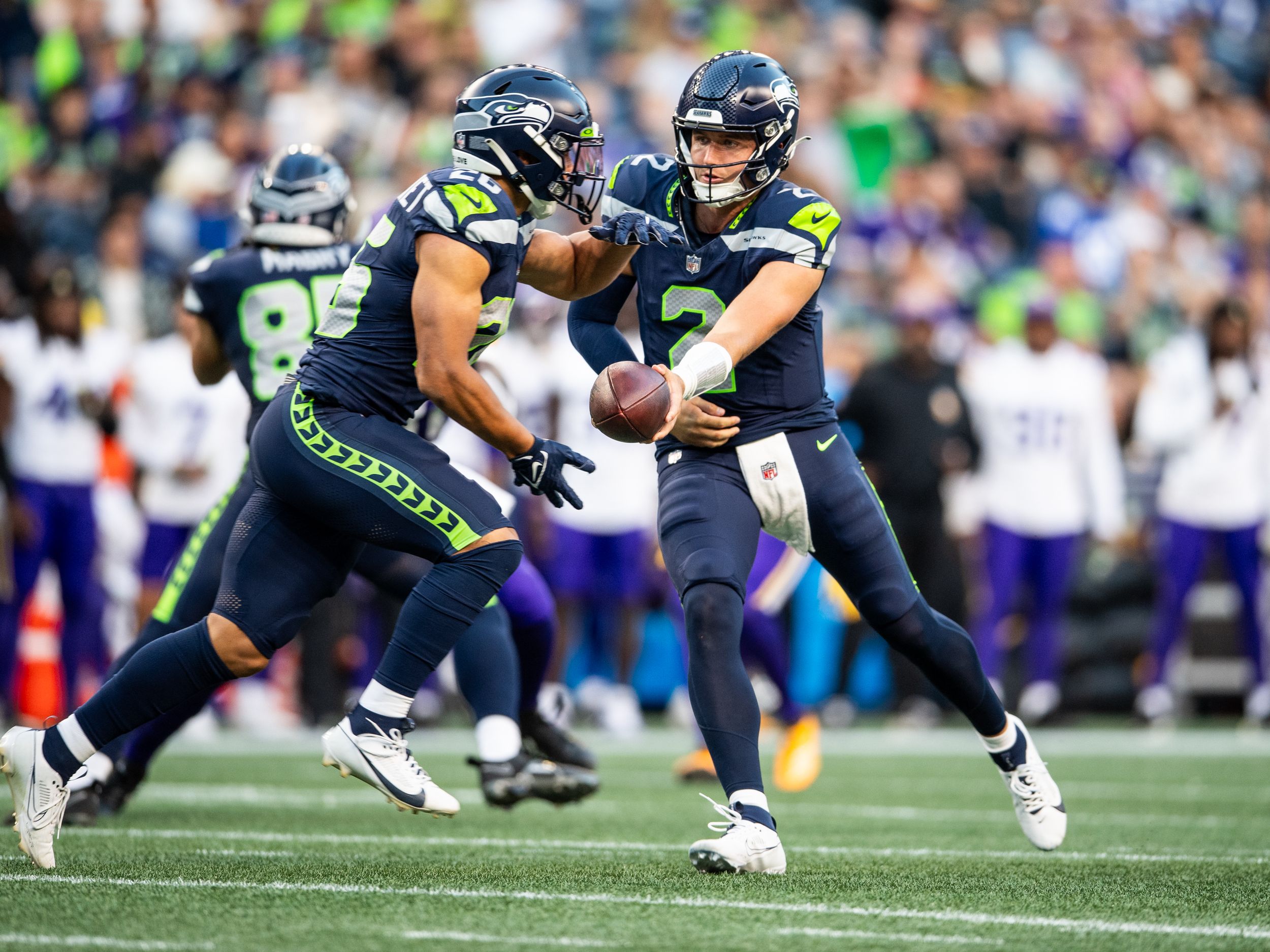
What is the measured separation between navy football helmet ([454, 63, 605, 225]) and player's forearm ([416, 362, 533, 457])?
21.9 inches

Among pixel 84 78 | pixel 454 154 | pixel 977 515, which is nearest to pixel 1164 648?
pixel 977 515

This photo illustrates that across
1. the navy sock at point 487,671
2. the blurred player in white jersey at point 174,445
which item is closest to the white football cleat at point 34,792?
the navy sock at point 487,671

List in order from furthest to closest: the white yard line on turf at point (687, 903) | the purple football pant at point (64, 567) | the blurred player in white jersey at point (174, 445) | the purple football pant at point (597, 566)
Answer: the purple football pant at point (597, 566) < the blurred player in white jersey at point (174, 445) < the purple football pant at point (64, 567) < the white yard line on turf at point (687, 903)

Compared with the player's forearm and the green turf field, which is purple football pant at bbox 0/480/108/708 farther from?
the player's forearm

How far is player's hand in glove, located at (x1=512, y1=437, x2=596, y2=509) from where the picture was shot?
14.3 ft

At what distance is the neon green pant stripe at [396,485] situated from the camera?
4340mm

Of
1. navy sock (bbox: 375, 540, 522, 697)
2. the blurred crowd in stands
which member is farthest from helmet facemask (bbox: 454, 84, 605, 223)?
the blurred crowd in stands

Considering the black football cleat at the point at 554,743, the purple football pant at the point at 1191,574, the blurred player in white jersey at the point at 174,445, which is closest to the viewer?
the black football cleat at the point at 554,743

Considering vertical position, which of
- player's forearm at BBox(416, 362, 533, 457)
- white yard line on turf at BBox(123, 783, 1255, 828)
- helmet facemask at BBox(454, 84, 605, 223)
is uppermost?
helmet facemask at BBox(454, 84, 605, 223)

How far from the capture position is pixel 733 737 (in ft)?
14.3

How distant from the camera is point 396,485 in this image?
4344 mm

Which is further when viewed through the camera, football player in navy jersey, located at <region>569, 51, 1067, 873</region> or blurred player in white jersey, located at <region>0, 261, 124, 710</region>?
blurred player in white jersey, located at <region>0, 261, 124, 710</region>

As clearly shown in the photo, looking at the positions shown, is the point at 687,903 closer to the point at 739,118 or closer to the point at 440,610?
the point at 440,610

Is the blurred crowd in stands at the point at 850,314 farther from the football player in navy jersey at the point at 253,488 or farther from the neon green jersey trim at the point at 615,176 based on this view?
the neon green jersey trim at the point at 615,176
